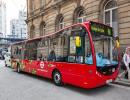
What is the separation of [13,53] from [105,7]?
28.2 ft

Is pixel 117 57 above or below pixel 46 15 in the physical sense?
below

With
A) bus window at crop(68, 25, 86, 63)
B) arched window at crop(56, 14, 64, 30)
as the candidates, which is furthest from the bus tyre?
arched window at crop(56, 14, 64, 30)

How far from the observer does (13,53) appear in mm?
17188

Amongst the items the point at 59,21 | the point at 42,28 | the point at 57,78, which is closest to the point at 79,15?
the point at 59,21

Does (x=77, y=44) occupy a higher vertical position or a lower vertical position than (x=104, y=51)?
higher

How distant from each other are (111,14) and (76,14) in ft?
15.9

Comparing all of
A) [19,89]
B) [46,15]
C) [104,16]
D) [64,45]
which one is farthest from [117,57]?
[46,15]

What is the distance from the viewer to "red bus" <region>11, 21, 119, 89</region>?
8102 mm

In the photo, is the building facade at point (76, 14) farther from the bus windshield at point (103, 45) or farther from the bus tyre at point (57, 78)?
the bus tyre at point (57, 78)

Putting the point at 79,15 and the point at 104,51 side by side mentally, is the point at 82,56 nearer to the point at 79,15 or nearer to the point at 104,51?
the point at 104,51

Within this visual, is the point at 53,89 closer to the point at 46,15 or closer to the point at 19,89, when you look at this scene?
the point at 19,89

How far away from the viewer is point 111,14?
52.6 ft

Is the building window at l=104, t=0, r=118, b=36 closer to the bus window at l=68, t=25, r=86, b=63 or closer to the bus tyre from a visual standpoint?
the bus tyre

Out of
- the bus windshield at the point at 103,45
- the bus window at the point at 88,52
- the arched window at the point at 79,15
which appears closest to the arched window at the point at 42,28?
the arched window at the point at 79,15
